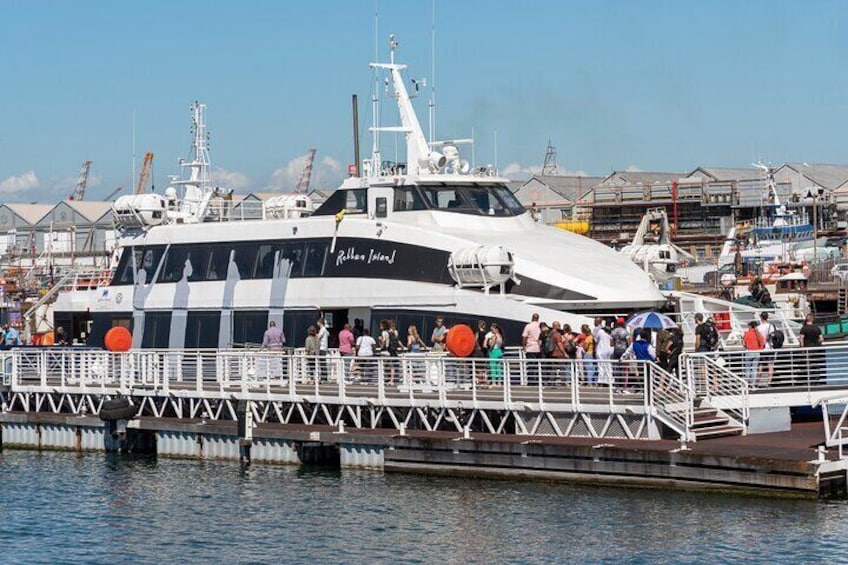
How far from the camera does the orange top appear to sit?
31531 mm

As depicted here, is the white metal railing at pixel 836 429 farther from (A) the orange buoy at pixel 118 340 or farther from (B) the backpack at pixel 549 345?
(A) the orange buoy at pixel 118 340

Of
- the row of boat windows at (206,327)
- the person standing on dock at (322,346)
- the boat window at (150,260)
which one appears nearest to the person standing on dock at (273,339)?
the person standing on dock at (322,346)

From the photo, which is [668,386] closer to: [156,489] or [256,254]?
[156,489]

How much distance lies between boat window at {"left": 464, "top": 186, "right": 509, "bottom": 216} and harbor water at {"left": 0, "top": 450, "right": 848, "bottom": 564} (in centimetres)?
951

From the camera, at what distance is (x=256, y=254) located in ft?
129

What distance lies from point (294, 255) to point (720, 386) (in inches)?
531

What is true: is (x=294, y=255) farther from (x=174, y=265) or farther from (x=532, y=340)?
(x=532, y=340)

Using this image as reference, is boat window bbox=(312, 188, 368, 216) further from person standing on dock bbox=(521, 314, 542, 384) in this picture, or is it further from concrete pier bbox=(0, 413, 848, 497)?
person standing on dock bbox=(521, 314, 542, 384)

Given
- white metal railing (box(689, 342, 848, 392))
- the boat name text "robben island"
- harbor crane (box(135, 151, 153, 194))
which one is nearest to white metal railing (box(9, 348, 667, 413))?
white metal railing (box(689, 342, 848, 392))

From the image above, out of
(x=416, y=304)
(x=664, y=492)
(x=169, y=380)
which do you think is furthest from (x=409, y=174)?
(x=664, y=492)

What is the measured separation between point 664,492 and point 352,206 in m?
14.7

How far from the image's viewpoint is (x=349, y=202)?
38.7m

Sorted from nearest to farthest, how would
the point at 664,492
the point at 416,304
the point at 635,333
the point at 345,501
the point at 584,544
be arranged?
the point at 584,544 → the point at 664,492 → the point at 345,501 → the point at 635,333 → the point at 416,304

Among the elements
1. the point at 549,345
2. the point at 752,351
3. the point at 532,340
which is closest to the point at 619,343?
the point at 549,345
